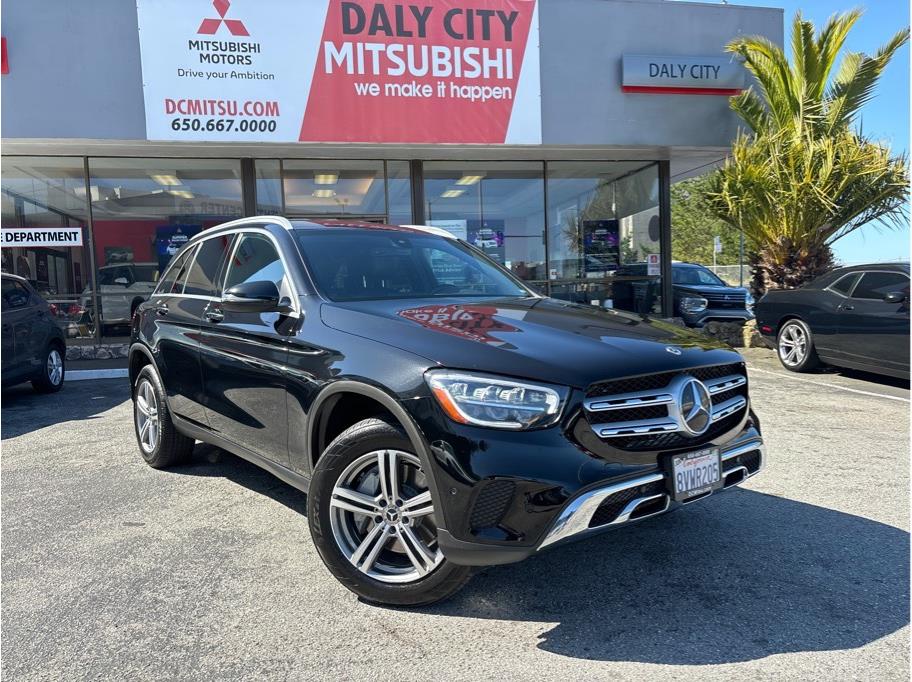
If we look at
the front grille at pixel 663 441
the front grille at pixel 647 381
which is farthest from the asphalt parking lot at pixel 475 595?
the front grille at pixel 647 381

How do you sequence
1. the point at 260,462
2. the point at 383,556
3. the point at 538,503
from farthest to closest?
the point at 260,462
the point at 383,556
the point at 538,503

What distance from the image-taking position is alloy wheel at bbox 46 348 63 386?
8.51 meters

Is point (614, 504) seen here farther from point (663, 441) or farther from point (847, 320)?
point (847, 320)

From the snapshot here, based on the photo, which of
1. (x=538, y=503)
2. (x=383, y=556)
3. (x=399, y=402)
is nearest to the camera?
(x=538, y=503)

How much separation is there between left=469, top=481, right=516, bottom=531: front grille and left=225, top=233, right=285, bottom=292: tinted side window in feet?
5.64

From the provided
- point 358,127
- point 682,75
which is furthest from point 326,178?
point 682,75

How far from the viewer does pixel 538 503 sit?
7.80 ft

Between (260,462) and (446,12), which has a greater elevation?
(446,12)

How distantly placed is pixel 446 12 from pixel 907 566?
10.1 m

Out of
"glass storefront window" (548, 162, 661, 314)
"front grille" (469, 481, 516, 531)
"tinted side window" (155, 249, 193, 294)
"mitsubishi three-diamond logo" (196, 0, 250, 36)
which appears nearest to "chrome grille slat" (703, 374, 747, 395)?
"front grille" (469, 481, 516, 531)

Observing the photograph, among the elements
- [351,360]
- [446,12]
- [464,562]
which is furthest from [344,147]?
[464,562]

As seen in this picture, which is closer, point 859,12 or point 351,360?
point 351,360

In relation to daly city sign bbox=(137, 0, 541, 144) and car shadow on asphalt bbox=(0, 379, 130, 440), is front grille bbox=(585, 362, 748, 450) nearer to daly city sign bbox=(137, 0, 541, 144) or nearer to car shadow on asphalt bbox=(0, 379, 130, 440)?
car shadow on asphalt bbox=(0, 379, 130, 440)

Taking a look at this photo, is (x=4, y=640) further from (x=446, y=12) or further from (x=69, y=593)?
(x=446, y=12)
